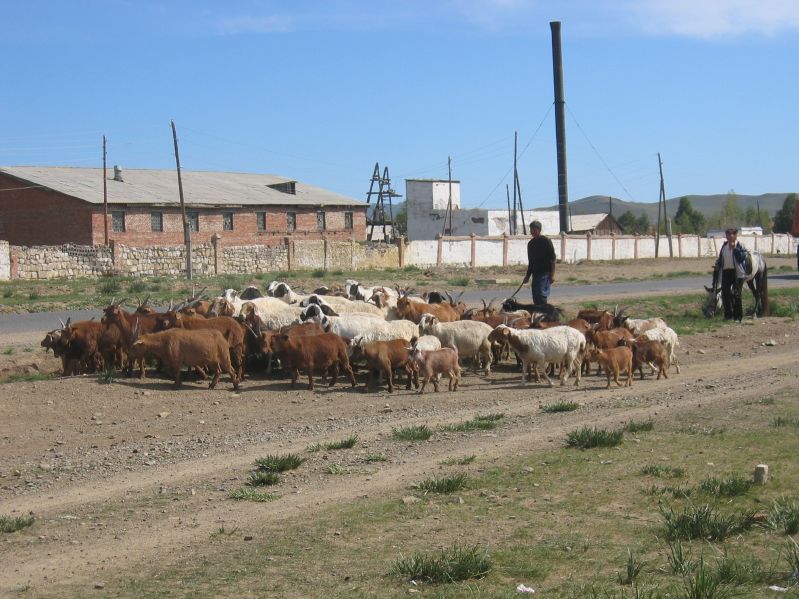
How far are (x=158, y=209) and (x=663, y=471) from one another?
156 ft

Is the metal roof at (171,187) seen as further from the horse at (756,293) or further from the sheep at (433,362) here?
the sheep at (433,362)

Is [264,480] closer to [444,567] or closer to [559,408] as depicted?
[444,567]

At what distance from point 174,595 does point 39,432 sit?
20.0 feet

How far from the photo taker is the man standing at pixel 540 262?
18.1 m

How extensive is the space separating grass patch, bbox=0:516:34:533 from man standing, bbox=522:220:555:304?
1120 centimetres

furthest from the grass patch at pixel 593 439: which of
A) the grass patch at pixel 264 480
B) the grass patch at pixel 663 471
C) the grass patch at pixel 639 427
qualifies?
the grass patch at pixel 264 480

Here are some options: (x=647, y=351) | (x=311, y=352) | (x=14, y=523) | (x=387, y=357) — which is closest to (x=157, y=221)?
(x=311, y=352)

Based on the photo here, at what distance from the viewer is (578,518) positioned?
26.0 feet

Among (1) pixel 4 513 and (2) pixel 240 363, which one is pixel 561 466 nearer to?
(1) pixel 4 513

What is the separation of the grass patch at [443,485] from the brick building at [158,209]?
43.2 metres

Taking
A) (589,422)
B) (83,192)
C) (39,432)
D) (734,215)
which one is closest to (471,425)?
(589,422)

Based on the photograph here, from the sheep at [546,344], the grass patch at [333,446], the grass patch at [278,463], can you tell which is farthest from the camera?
the sheep at [546,344]

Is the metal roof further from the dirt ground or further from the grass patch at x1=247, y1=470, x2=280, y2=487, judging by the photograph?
the grass patch at x1=247, y1=470, x2=280, y2=487

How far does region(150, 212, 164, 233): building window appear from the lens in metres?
53.7
